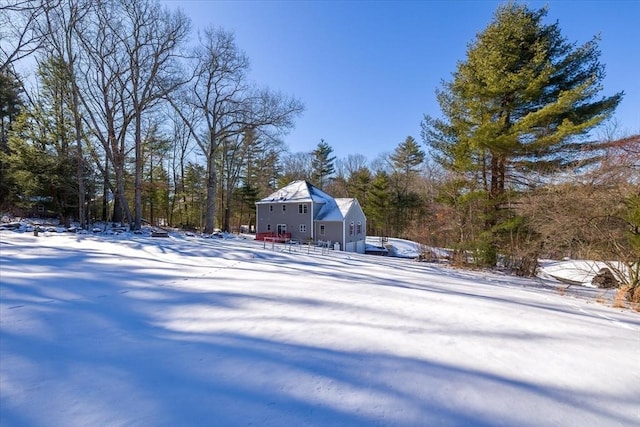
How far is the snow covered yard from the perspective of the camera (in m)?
1.82

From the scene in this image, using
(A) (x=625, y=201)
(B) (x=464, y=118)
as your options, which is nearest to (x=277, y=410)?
(A) (x=625, y=201)

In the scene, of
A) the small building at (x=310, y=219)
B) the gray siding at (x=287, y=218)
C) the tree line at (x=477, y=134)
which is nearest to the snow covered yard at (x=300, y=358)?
the tree line at (x=477, y=134)

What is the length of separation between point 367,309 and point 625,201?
22.4ft

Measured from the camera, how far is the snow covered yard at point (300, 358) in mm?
1820

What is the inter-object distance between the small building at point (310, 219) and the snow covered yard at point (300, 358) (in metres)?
17.7

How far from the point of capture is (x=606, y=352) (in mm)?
2738

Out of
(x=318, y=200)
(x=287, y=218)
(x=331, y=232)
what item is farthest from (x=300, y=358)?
(x=287, y=218)

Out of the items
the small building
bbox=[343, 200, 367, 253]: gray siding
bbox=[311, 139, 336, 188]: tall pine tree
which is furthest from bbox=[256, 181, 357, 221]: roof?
bbox=[311, 139, 336, 188]: tall pine tree

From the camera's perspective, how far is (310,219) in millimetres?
22875

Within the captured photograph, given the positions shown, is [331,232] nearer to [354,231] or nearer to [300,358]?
[354,231]

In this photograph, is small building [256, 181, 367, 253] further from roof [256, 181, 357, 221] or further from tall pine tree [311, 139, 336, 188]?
tall pine tree [311, 139, 336, 188]

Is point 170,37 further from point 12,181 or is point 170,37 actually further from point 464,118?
point 464,118

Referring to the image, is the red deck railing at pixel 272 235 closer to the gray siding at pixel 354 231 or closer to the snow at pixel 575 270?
the gray siding at pixel 354 231

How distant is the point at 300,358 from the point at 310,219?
67.3ft
